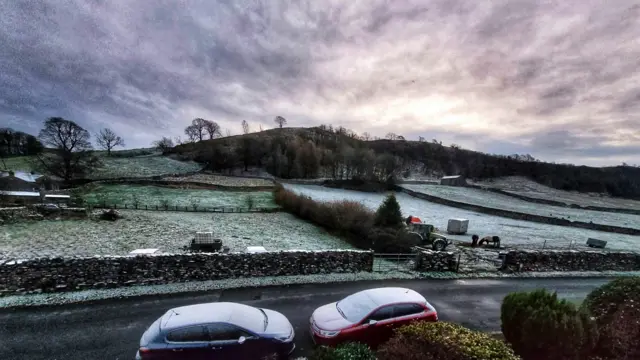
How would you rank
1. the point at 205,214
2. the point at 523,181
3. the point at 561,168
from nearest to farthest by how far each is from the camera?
1. the point at 205,214
2. the point at 523,181
3. the point at 561,168

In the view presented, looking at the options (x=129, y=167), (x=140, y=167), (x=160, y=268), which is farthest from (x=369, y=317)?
(x=140, y=167)

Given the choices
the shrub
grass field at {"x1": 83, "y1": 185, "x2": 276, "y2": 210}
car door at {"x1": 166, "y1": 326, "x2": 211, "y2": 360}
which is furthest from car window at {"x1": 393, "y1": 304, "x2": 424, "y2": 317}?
grass field at {"x1": 83, "y1": 185, "x2": 276, "y2": 210}

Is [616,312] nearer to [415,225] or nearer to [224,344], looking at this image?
[224,344]

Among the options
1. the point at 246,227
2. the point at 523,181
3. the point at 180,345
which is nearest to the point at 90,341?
the point at 180,345

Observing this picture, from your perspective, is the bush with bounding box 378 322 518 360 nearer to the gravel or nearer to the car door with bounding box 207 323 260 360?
the car door with bounding box 207 323 260 360

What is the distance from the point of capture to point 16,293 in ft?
31.2

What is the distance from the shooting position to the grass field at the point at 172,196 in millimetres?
31422

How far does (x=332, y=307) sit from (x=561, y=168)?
148 m

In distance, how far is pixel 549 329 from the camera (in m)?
5.79

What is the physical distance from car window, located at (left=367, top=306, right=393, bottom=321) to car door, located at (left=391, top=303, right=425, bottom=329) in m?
0.13

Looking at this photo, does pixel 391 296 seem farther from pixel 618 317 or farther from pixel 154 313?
pixel 154 313

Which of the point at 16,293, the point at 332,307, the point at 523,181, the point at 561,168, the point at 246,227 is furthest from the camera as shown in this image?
the point at 561,168

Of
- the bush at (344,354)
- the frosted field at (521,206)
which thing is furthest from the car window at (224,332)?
the frosted field at (521,206)

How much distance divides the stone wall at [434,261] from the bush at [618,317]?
6179 millimetres
